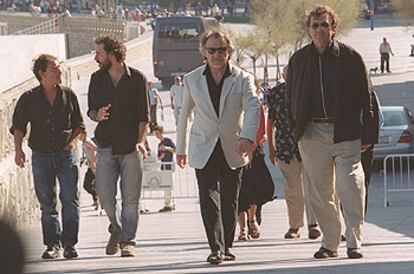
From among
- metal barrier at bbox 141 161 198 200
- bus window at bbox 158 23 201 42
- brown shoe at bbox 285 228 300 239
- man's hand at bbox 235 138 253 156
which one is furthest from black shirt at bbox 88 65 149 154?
bus window at bbox 158 23 201 42

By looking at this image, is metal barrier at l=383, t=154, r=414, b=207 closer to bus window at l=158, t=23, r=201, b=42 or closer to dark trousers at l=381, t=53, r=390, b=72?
bus window at l=158, t=23, r=201, b=42

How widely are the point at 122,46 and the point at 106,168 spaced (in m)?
0.89

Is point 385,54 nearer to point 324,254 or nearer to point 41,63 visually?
point 41,63

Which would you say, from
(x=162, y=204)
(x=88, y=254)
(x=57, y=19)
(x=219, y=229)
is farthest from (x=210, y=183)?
(x=57, y=19)

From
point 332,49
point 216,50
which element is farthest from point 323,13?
point 216,50

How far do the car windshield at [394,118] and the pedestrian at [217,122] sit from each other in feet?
47.3

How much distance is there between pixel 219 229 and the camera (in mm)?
8789

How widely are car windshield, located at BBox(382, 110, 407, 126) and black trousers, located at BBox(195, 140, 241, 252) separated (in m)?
14.3

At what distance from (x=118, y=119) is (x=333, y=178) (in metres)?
1.65

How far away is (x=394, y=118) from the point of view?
76.1 ft

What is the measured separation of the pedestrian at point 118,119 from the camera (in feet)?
30.5

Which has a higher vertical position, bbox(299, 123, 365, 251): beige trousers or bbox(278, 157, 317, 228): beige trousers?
bbox(299, 123, 365, 251): beige trousers

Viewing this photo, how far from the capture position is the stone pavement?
802cm

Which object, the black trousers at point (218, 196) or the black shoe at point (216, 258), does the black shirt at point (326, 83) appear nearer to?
the black trousers at point (218, 196)
